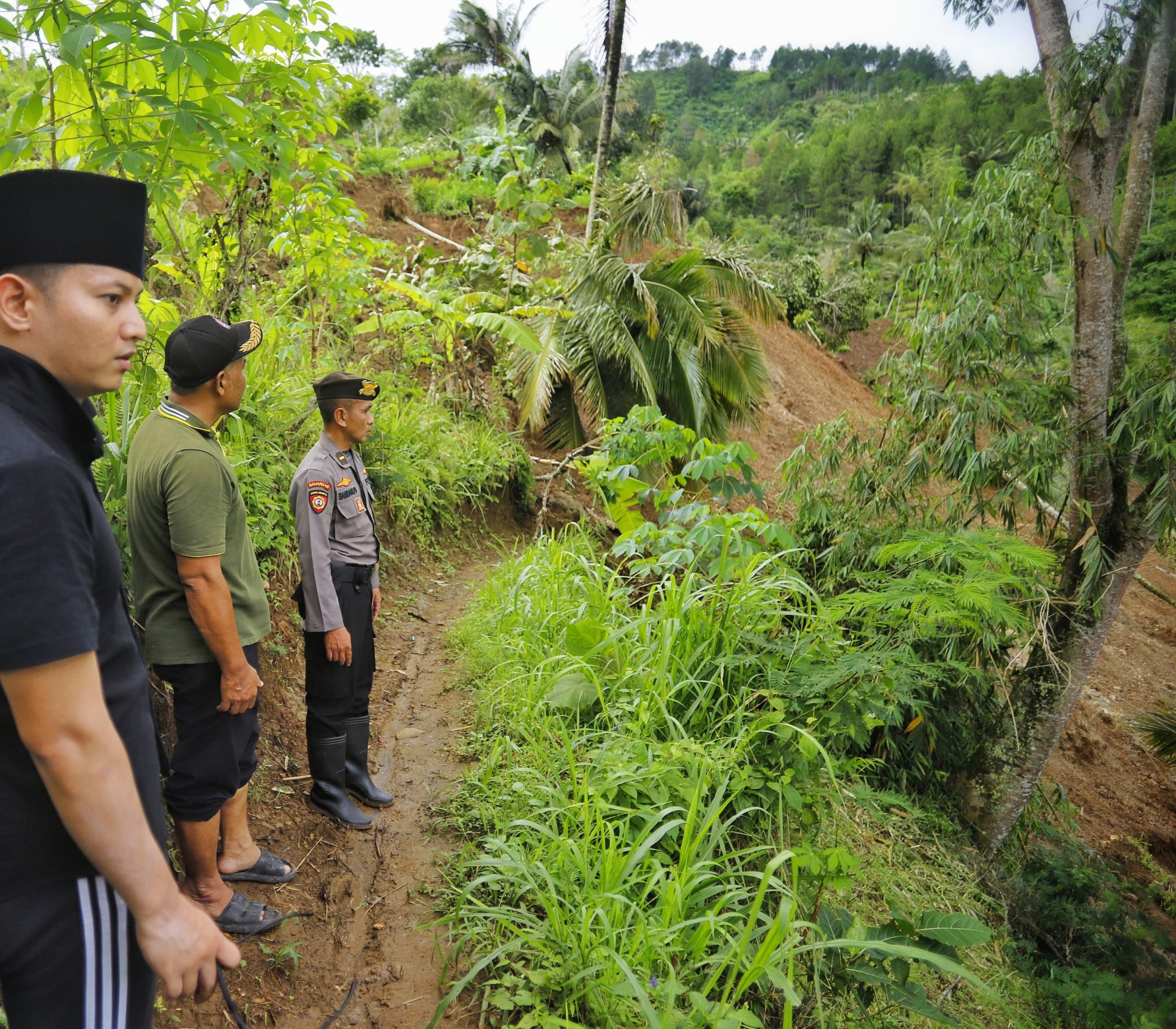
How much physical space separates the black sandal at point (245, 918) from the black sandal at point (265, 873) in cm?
14

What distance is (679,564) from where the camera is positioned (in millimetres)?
4273

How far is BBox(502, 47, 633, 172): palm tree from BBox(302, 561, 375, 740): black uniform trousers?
2610cm

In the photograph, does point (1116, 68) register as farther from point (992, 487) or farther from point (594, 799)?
point (594, 799)

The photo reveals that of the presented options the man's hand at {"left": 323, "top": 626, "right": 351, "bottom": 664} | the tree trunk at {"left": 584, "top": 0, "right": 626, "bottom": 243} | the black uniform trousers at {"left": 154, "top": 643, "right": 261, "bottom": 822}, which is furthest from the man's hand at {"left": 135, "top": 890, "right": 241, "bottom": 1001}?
the tree trunk at {"left": 584, "top": 0, "right": 626, "bottom": 243}

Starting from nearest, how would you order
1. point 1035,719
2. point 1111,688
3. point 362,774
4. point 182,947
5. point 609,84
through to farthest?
point 182,947 < point 362,774 < point 1035,719 < point 609,84 < point 1111,688

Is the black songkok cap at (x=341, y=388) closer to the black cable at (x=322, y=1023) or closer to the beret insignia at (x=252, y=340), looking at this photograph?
the beret insignia at (x=252, y=340)

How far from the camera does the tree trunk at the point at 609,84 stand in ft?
41.7

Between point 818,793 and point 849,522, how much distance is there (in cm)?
361

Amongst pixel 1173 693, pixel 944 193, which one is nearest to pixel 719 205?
pixel 1173 693

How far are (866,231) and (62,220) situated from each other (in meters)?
56.4

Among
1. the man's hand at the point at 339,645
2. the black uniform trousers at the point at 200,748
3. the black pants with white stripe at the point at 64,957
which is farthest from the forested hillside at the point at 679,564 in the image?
the black pants with white stripe at the point at 64,957

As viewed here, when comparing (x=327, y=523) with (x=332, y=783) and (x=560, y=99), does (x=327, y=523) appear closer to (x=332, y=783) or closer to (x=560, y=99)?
(x=332, y=783)

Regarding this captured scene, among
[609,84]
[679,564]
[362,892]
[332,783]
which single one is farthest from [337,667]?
[609,84]

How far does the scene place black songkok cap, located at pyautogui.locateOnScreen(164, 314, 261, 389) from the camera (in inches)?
97.4
